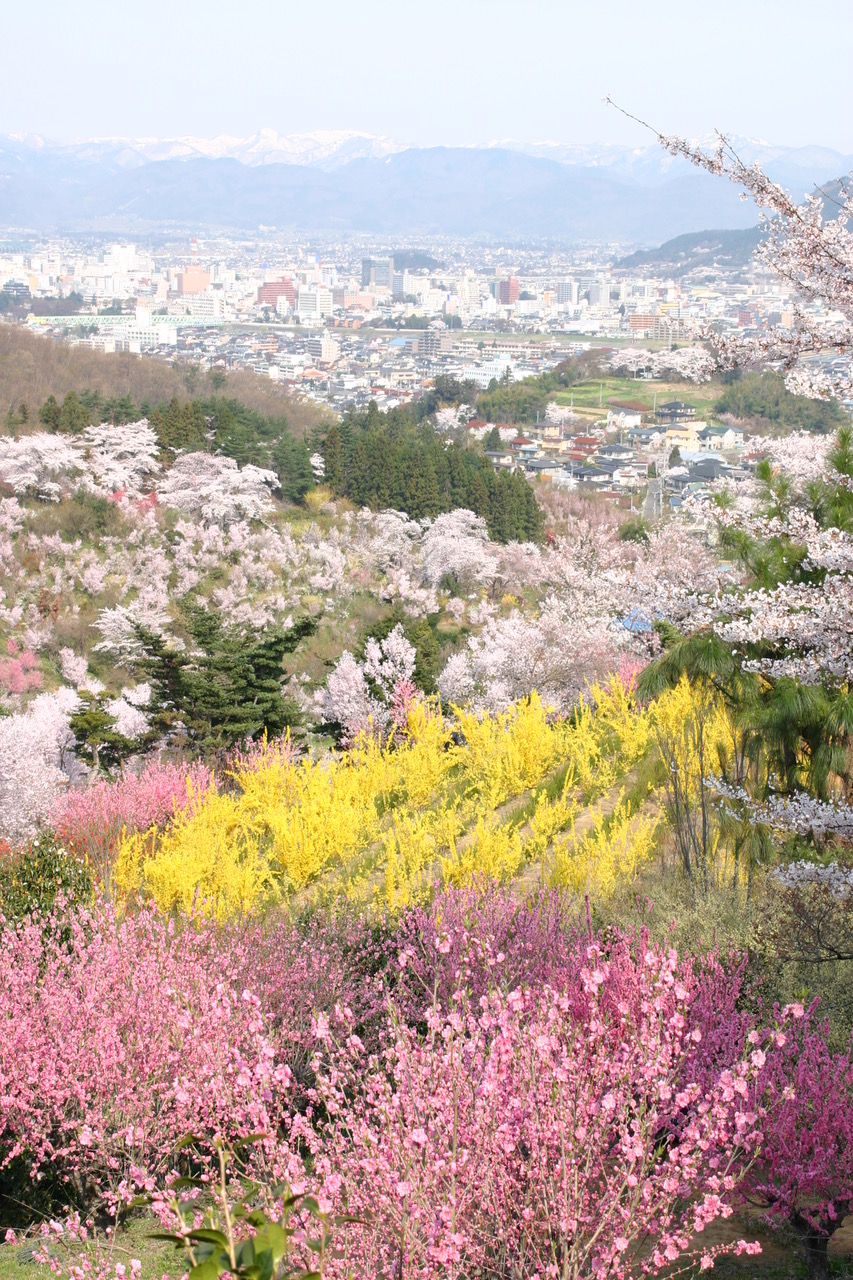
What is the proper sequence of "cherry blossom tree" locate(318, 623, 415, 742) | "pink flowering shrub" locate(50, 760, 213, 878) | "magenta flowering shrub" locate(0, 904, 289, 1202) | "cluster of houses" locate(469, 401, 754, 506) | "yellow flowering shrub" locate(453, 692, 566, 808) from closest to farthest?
1. "magenta flowering shrub" locate(0, 904, 289, 1202)
2. "pink flowering shrub" locate(50, 760, 213, 878)
3. "yellow flowering shrub" locate(453, 692, 566, 808)
4. "cherry blossom tree" locate(318, 623, 415, 742)
5. "cluster of houses" locate(469, 401, 754, 506)

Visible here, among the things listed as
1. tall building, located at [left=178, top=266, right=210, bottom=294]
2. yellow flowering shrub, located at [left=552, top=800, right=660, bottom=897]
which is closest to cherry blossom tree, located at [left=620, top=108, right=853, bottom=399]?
yellow flowering shrub, located at [left=552, top=800, right=660, bottom=897]

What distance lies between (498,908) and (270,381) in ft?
189

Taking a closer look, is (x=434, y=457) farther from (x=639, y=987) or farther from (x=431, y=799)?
(x=639, y=987)

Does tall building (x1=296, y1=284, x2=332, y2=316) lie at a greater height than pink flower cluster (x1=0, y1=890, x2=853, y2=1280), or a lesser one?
greater

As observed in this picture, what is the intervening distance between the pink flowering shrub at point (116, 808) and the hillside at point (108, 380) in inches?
1267

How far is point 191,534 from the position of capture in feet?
107

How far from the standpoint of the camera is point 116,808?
929 centimetres

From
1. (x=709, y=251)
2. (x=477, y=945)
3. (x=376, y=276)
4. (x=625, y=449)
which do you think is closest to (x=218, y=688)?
(x=477, y=945)

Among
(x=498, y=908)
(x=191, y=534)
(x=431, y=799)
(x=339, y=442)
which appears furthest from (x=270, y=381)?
(x=498, y=908)

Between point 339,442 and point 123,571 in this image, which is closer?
point 123,571

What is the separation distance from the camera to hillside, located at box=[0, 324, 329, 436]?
1697 inches

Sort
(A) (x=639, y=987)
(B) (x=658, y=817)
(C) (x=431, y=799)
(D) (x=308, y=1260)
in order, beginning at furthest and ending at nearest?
(C) (x=431, y=799), (B) (x=658, y=817), (A) (x=639, y=987), (D) (x=308, y=1260)

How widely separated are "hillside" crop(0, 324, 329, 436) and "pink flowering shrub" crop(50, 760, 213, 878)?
32.2 metres

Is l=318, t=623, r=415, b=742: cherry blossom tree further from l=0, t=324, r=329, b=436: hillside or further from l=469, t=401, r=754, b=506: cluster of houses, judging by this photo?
l=469, t=401, r=754, b=506: cluster of houses
